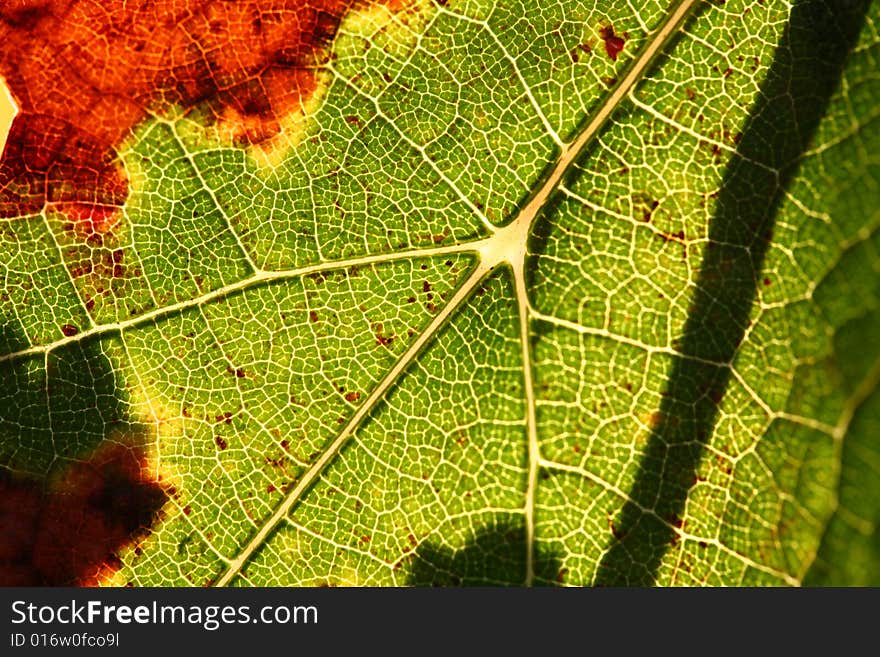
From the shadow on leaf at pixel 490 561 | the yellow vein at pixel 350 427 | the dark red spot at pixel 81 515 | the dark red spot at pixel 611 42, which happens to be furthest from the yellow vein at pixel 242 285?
the shadow on leaf at pixel 490 561

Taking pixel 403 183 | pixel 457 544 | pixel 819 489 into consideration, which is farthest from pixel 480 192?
pixel 819 489

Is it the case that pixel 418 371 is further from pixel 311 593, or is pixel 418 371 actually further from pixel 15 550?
pixel 15 550

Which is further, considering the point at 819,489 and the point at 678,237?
the point at 678,237

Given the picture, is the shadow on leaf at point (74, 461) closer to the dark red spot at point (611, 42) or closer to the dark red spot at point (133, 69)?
the dark red spot at point (133, 69)

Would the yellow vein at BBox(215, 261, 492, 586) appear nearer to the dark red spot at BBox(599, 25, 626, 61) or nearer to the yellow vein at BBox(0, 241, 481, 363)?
the yellow vein at BBox(0, 241, 481, 363)

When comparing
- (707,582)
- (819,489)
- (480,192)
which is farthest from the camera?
(480,192)

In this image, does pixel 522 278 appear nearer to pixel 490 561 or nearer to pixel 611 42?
pixel 611 42

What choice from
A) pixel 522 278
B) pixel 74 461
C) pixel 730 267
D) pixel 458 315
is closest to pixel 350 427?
pixel 458 315
